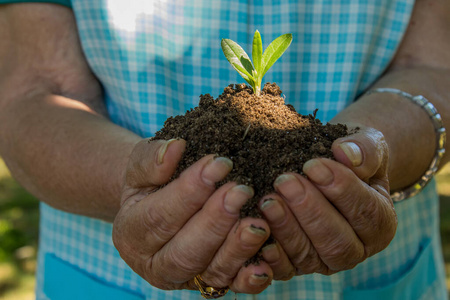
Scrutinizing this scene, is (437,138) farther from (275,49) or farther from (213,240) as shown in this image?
(213,240)

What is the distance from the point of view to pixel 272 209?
1.14m

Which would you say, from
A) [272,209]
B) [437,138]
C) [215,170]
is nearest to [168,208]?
[215,170]

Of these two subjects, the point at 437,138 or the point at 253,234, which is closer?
the point at 253,234

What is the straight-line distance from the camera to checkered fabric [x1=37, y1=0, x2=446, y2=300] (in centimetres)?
182

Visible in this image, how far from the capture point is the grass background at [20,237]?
376 cm

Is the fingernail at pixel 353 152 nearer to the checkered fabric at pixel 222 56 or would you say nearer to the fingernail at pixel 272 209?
the fingernail at pixel 272 209

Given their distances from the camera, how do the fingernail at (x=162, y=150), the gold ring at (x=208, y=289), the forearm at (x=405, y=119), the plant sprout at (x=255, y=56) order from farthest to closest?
the forearm at (x=405, y=119) < the plant sprout at (x=255, y=56) < the gold ring at (x=208, y=289) < the fingernail at (x=162, y=150)

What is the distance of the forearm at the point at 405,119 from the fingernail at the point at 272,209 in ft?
1.88

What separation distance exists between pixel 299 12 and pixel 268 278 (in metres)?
1.09

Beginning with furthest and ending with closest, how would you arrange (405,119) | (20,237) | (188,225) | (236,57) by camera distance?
(20,237)
(405,119)
(236,57)
(188,225)

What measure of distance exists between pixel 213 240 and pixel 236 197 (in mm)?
141

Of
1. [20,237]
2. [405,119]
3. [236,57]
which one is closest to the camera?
[236,57]

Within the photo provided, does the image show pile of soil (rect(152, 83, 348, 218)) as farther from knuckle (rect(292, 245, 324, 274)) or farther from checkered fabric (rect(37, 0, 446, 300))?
checkered fabric (rect(37, 0, 446, 300))

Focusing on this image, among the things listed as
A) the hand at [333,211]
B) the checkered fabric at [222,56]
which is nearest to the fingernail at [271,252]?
the hand at [333,211]
